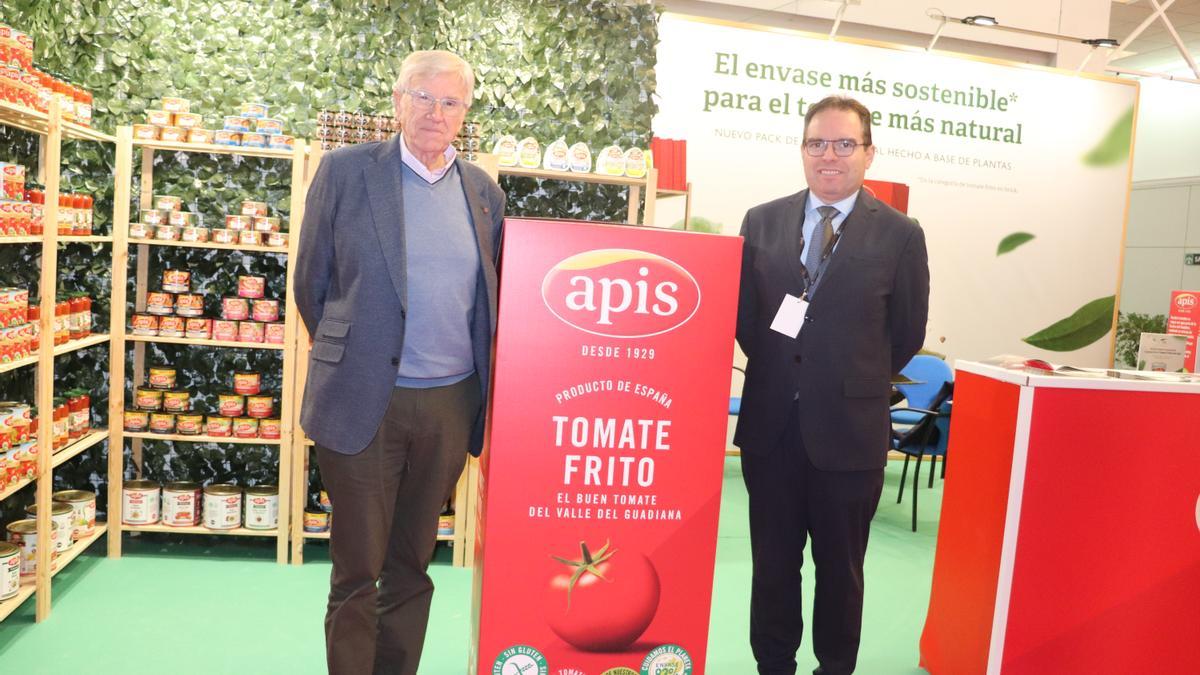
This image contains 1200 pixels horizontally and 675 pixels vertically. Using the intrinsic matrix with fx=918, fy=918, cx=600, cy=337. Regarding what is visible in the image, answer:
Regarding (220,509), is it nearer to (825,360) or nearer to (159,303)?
(159,303)

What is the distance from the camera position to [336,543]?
94.3 inches

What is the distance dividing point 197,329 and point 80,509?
877 millimetres

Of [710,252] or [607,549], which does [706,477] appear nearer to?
[607,549]

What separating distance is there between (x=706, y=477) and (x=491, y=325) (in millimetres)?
702

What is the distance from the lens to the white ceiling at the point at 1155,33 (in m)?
8.85

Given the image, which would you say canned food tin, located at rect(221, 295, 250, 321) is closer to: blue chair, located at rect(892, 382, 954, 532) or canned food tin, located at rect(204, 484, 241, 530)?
canned food tin, located at rect(204, 484, 241, 530)

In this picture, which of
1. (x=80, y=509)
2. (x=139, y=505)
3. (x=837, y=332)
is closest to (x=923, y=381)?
(x=837, y=332)

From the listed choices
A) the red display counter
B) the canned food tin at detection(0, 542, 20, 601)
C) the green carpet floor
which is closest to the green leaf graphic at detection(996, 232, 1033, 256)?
the green carpet floor

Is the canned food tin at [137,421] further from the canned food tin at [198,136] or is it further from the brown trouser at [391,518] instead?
the brown trouser at [391,518]

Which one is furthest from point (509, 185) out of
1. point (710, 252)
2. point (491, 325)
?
point (710, 252)

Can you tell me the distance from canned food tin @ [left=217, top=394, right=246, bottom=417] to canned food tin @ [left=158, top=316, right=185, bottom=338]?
34cm

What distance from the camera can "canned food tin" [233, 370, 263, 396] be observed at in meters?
4.21

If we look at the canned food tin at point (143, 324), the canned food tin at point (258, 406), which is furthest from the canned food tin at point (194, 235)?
the canned food tin at point (258, 406)

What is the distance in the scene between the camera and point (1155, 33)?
974 cm
